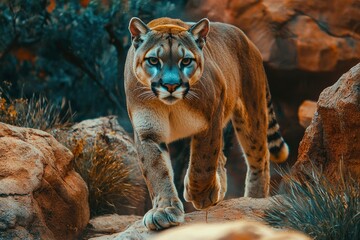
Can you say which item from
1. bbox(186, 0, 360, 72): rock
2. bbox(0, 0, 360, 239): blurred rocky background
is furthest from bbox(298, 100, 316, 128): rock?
bbox(186, 0, 360, 72): rock

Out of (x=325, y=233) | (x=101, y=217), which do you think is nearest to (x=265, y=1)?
(x=101, y=217)

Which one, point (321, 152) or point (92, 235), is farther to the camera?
point (92, 235)

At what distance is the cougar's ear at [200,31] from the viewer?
22.1 ft

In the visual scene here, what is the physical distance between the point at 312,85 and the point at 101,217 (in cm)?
529

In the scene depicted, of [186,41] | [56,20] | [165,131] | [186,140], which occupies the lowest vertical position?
[186,140]

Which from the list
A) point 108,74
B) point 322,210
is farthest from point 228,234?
point 108,74

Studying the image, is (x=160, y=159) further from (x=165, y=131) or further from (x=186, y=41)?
(x=186, y=41)

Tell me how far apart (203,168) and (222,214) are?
460 mm

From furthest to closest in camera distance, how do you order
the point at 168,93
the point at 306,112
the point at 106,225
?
the point at 306,112
the point at 106,225
the point at 168,93

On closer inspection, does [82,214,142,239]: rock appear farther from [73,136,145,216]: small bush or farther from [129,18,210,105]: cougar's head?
[129,18,210,105]: cougar's head

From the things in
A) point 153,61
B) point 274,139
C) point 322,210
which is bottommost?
point 274,139

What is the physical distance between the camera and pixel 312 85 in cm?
1293

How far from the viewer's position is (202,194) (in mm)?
6988

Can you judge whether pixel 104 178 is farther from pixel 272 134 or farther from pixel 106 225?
pixel 272 134
